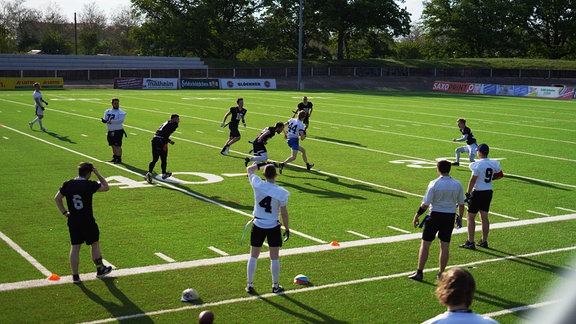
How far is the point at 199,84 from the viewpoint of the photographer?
202 feet

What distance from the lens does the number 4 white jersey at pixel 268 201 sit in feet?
28.5

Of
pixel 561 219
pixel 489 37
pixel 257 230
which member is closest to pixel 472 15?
pixel 489 37

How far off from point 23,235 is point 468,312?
31.0 ft

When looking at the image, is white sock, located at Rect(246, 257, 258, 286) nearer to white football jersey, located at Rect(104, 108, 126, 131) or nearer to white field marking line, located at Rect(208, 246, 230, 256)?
white field marking line, located at Rect(208, 246, 230, 256)

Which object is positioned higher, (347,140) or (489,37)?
(489,37)

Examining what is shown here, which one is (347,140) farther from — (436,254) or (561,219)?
(436,254)

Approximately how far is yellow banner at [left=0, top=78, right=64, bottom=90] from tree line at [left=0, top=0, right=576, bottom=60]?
29.7 meters

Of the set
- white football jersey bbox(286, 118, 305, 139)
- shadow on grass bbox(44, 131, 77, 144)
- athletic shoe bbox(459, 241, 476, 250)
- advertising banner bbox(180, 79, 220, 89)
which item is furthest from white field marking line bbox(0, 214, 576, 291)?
advertising banner bbox(180, 79, 220, 89)

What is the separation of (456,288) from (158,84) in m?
57.2

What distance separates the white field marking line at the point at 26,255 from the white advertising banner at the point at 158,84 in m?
48.4

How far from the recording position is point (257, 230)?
8.86 meters

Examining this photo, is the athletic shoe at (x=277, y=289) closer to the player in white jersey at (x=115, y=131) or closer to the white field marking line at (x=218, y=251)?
the white field marking line at (x=218, y=251)

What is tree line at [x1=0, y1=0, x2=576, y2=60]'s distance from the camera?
83188 millimetres

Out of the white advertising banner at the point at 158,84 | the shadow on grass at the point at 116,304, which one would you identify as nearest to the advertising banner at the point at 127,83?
the white advertising banner at the point at 158,84
